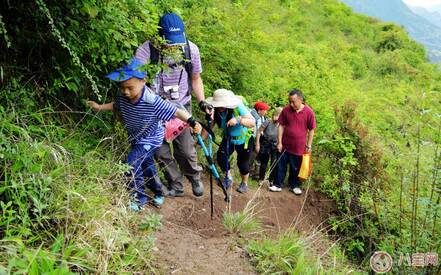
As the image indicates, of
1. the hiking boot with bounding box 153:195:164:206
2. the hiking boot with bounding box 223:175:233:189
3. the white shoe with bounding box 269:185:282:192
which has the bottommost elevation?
the white shoe with bounding box 269:185:282:192

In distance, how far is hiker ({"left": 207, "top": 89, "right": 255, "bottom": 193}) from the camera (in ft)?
16.6

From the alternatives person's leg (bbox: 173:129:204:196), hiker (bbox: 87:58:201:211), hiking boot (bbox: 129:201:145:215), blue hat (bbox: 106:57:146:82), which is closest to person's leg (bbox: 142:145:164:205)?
hiker (bbox: 87:58:201:211)

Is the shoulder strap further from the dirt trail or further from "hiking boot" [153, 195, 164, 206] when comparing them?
the dirt trail

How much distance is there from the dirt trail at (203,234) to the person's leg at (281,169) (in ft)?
1.68

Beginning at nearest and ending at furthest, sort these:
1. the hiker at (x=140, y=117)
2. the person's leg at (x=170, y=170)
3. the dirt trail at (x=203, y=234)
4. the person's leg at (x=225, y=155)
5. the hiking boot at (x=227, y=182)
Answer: the dirt trail at (x=203, y=234) < the hiker at (x=140, y=117) < the person's leg at (x=170, y=170) < the person's leg at (x=225, y=155) < the hiking boot at (x=227, y=182)

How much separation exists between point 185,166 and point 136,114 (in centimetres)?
110

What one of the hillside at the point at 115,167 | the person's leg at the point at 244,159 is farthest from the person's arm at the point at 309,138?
the person's leg at the point at 244,159

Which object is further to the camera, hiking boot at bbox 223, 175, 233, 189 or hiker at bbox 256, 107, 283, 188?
hiker at bbox 256, 107, 283, 188

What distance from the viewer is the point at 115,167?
11.9 ft

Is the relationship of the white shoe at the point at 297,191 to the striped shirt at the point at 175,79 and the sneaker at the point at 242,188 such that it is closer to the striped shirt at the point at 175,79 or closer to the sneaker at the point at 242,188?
the sneaker at the point at 242,188

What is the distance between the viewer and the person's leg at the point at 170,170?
4633 mm

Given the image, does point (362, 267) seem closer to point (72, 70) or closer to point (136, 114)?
point (136, 114)

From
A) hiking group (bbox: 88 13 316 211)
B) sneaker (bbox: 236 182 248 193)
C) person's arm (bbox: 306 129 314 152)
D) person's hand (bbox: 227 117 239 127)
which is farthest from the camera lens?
person's arm (bbox: 306 129 314 152)

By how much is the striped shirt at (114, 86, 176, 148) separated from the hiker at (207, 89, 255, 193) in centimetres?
120
